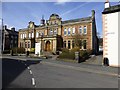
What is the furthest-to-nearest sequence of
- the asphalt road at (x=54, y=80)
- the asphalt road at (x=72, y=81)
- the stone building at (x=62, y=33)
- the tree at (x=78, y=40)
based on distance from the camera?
the stone building at (x=62, y=33) < the tree at (x=78, y=40) < the asphalt road at (x=72, y=81) < the asphalt road at (x=54, y=80)

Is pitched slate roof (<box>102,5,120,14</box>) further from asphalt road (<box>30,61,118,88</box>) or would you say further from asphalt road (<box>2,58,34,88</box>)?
asphalt road (<box>2,58,34,88</box>)

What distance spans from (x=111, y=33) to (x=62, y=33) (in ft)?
95.3

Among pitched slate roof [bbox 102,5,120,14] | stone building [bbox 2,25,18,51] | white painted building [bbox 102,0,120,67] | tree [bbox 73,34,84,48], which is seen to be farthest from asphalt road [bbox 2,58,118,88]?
stone building [bbox 2,25,18,51]

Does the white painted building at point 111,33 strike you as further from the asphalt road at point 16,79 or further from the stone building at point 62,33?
the stone building at point 62,33

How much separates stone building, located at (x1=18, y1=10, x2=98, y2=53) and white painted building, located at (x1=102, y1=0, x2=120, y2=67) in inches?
801

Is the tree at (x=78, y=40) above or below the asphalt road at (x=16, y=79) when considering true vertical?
above

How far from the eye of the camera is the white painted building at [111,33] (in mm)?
24953

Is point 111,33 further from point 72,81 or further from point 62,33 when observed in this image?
point 62,33

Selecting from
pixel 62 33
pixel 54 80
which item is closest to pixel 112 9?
pixel 54 80

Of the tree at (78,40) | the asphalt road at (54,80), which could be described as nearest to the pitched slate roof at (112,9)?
the asphalt road at (54,80)

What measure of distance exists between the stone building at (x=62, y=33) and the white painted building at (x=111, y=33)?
2036cm

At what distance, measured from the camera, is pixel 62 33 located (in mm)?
53938

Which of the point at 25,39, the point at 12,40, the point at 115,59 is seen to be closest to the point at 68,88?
the point at 115,59

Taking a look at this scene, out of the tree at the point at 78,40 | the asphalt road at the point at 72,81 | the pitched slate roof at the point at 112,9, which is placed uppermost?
the pitched slate roof at the point at 112,9
